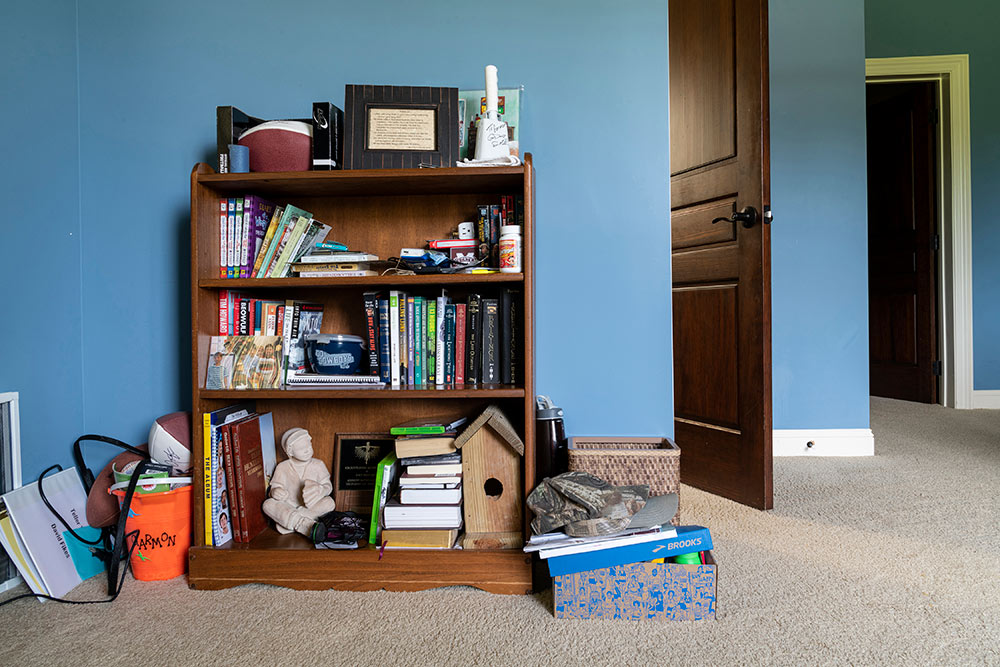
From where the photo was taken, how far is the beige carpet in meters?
1.25

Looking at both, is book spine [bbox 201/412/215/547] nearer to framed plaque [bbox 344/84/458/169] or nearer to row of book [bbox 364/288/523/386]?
row of book [bbox 364/288/523/386]

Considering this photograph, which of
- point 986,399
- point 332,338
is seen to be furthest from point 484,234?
point 986,399

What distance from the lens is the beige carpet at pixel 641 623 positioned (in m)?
1.25

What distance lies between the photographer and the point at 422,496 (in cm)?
162

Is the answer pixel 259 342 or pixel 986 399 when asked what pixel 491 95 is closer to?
pixel 259 342

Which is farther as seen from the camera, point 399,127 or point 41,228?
point 41,228

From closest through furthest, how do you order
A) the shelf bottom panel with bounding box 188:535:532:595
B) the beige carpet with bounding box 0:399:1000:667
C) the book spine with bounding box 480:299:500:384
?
the beige carpet with bounding box 0:399:1000:667
the shelf bottom panel with bounding box 188:535:532:595
the book spine with bounding box 480:299:500:384

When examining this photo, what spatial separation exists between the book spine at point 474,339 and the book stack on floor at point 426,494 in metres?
0.17

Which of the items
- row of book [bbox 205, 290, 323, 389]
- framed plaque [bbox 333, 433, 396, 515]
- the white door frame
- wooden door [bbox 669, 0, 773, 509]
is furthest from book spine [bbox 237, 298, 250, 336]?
the white door frame

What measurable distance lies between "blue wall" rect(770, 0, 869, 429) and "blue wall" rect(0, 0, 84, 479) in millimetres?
3005

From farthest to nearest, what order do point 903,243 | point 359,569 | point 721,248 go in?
1. point 903,243
2. point 721,248
3. point 359,569

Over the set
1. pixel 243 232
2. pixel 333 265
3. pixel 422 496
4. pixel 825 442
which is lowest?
pixel 825 442

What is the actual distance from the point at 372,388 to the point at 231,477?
1.52 ft

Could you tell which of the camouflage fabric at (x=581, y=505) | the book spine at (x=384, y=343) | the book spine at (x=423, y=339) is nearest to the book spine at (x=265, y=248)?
the book spine at (x=384, y=343)
